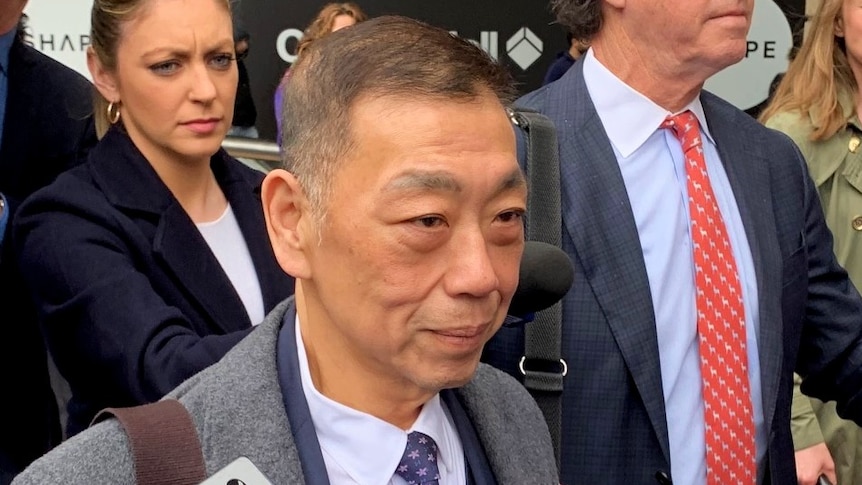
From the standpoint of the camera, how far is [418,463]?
5.75ft

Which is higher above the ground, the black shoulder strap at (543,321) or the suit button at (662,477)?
the black shoulder strap at (543,321)

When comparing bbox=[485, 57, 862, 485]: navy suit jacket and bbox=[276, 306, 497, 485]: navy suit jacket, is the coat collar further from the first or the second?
bbox=[276, 306, 497, 485]: navy suit jacket

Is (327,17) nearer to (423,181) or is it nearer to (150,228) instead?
(150,228)

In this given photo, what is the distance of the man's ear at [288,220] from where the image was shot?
172 centimetres

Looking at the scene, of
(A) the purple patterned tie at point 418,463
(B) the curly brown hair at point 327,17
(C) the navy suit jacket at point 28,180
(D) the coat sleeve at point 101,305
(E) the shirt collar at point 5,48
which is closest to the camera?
(A) the purple patterned tie at point 418,463

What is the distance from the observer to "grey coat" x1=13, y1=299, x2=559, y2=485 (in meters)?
1.52

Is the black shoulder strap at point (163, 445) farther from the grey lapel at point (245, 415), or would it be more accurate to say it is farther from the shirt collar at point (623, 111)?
the shirt collar at point (623, 111)

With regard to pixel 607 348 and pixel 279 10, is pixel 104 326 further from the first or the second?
pixel 279 10

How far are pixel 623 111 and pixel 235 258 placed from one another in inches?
36.1

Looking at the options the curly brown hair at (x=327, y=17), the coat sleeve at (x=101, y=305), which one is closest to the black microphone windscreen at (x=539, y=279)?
the coat sleeve at (x=101, y=305)

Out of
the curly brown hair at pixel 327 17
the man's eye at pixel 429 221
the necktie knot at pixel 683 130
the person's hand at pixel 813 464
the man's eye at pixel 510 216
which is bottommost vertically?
the person's hand at pixel 813 464

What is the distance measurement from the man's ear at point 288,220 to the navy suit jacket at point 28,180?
165 centimetres

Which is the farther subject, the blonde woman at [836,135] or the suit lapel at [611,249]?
the blonde woman at [836,135]

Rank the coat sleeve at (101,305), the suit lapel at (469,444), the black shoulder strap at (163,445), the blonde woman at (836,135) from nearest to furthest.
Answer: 1. the black shoulder strap at (163,445)
2. the suit lapel at (469,444)
3. the coat sleeve at (101,305)
4. the blonde woman at (836,135)
